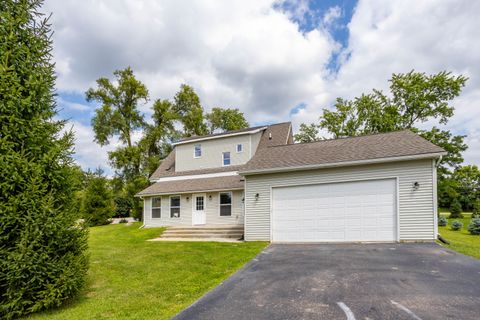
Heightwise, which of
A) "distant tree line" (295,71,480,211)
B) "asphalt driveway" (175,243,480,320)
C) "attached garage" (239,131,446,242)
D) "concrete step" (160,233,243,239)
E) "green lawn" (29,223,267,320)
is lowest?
"concrete step" (160,233,243,239)

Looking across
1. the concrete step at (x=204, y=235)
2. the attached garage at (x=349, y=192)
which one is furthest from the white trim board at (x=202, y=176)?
the attached garage at (x=349, y=192)

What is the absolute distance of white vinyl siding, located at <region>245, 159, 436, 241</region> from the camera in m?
8.88

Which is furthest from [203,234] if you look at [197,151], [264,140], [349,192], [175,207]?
[264,140]

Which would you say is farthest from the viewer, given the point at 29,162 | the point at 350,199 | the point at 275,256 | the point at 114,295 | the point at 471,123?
the point at 471,123

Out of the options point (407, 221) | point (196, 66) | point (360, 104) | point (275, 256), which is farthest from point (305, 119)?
point (275, 256)

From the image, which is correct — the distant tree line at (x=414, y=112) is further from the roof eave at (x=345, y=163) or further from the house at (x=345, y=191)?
the roof eave at (x=345, y=163)

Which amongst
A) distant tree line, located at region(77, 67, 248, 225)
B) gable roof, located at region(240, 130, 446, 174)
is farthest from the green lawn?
distant tree line, located at region(77, 67, 248, 225)

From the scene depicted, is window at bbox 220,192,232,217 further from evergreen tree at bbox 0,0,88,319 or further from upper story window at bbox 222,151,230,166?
evergreen tree at bbox 0,0,88,319

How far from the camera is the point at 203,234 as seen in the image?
42.4 ft

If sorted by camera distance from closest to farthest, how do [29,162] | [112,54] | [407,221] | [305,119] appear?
[29,162] → [407,221] → [112,54] → [305,119]

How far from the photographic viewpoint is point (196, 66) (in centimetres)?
1705

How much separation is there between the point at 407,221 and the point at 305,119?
23101 mm

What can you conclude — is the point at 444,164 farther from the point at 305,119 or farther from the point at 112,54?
the point at 112,54

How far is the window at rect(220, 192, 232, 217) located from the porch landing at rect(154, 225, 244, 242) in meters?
1.63
